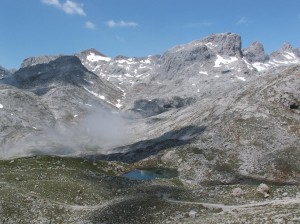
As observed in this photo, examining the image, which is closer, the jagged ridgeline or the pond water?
the jagged ridgeline

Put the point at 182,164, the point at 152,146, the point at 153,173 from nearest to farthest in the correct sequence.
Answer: the point at 153,173
the point at 182,164
the point at 152,146

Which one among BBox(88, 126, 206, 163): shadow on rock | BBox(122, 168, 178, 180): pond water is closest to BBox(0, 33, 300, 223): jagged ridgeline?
BBox(88, 126, 206, 163): shadow on rock

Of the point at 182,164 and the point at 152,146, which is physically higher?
the point at 152,146

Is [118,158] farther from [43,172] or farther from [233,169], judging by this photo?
[43,172]

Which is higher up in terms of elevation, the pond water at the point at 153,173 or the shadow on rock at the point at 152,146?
the shadow on rock at the point at 152,146

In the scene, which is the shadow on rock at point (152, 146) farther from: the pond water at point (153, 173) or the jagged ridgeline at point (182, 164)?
the pond water at point (153, 173)

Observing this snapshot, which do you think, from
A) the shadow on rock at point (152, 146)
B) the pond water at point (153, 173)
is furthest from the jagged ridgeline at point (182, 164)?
the pond water at point (153, 173)

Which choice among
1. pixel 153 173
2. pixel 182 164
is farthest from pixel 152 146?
pixel 153 173

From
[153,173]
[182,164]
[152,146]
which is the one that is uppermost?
[152,146]

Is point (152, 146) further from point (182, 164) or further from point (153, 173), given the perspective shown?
point (153, 173)

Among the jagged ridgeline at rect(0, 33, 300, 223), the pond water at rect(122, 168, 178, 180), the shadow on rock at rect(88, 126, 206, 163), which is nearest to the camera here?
the jagged ridgeline at rect(0, 33, 300, 223)

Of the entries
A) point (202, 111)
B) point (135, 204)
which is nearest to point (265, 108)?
point (202, 111)

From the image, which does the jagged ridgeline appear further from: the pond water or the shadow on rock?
the pond water
